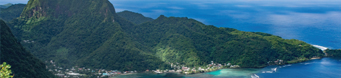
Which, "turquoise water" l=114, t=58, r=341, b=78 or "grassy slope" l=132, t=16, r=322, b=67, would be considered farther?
"grassy slope" l=132, t=16, r=322, b=67

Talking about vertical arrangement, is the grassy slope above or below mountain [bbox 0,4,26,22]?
below

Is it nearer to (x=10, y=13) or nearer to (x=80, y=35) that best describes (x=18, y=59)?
(x=80, y=35)

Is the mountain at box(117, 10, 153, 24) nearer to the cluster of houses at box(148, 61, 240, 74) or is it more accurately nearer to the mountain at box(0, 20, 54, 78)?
the cluster of houses at box(148, 61, 240, 74)

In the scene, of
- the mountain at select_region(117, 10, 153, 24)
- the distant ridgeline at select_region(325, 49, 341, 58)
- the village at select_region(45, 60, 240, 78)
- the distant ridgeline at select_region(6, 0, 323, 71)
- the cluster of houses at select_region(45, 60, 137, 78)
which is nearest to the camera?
the cluster of houses at select_region(45, 60, 137, 78)

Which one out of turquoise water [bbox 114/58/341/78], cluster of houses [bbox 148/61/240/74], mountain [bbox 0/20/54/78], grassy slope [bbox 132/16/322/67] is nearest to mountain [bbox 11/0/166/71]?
cluster of houses [bbox 148/61/240/74]

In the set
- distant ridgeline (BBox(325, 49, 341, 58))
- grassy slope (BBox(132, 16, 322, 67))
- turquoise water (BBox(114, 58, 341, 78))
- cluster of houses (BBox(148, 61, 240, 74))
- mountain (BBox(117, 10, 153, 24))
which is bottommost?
turquoise water (BBox(114, 58, 341, 78))

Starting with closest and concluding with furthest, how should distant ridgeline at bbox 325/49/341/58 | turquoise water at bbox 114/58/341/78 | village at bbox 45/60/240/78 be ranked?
village at bbox 45/60/240/78, turquoise water at bbox 114/58/341/78, distant ridgeline at bbox 325/49/341/58

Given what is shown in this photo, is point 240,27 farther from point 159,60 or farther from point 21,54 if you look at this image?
point 21,54

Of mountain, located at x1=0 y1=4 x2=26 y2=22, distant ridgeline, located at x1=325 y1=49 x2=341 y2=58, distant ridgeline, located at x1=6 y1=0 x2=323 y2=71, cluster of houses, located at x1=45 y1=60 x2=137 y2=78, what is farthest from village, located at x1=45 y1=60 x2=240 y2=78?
mountain, located at x1=0 y1=4 x2=26 y2=22
